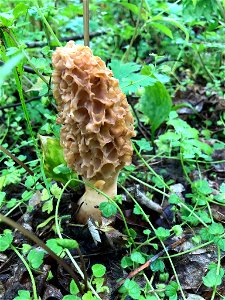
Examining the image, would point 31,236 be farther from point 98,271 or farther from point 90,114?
point 90,114

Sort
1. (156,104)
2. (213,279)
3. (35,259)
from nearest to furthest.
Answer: (35,259)
(213,279)
(156,104)

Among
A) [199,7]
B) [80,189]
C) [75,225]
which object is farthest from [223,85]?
[75,225]

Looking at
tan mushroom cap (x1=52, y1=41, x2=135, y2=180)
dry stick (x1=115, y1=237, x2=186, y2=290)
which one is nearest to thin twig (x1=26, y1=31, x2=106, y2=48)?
tan mushroom cap (x1=52, y1=41, x2=135, y2=180)

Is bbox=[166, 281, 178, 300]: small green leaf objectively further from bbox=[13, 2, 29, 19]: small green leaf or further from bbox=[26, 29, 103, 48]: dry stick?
bbox=[26, 29, 103, 48]: dry stick

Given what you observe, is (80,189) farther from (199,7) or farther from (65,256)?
(199,7)

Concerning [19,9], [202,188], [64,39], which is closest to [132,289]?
[202,188]

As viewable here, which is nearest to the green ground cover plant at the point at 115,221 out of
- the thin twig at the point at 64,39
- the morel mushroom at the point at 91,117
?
the morel mushroom at the point at 91,117
